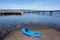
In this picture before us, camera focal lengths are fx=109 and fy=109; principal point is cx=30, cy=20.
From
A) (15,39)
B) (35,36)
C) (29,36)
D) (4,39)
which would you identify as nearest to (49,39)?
(35,36)

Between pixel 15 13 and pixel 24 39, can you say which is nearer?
pixel 24 39

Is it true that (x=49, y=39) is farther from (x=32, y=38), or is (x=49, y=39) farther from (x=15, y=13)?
(x=15, y=13)

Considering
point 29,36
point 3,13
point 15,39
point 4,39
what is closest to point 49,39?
point 29,36

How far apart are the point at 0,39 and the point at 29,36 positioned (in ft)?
17.3

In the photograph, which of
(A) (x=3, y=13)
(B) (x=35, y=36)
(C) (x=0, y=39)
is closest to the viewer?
(C) (x=0, y=39)

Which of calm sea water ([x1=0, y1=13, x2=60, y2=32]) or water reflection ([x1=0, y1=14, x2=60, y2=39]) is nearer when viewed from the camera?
water reflection ([x1=0, y1=14, x2=60, y2=39])

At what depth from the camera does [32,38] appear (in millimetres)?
19109

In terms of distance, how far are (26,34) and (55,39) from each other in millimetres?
5647

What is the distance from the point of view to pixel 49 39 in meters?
18.8

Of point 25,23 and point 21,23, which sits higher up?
point 25,23

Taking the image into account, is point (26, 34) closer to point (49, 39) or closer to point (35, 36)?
point (35, 36)

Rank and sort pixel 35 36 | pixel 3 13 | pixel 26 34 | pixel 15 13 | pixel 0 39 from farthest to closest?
pixel 15 13 → pixel 3 13 → pixel 26 34 → pixel 35 36 → pixel 0 39

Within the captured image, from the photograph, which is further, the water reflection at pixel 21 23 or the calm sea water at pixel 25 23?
the calm sea water at pixel 25 23

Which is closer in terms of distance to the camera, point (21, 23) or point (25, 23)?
point (25, 23)
